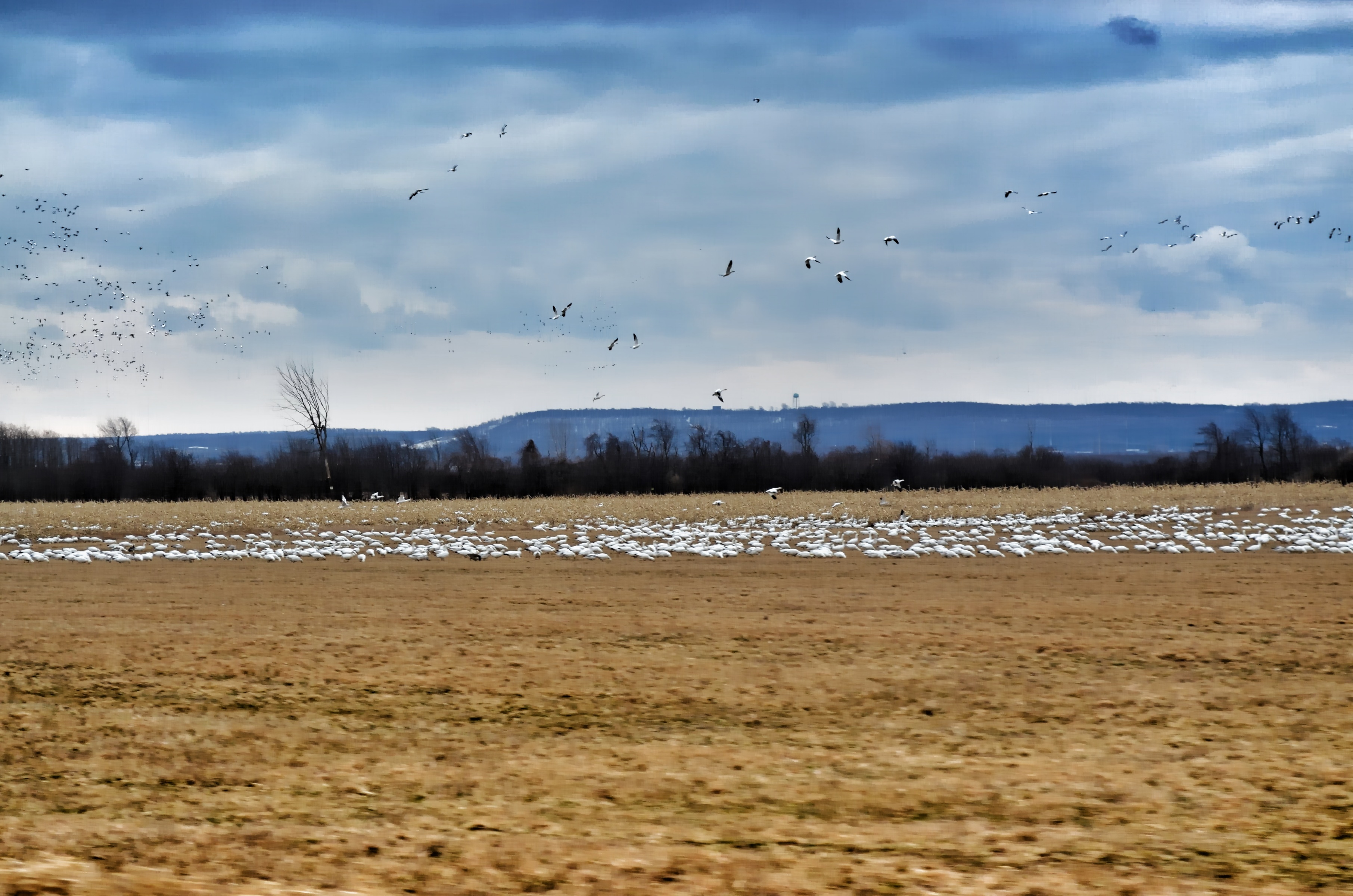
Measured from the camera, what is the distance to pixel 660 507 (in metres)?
46.7

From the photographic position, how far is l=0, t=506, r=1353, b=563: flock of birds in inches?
1008

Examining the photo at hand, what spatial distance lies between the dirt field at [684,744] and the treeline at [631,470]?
166 feet

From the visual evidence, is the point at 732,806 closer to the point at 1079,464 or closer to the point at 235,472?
the point at 235,472

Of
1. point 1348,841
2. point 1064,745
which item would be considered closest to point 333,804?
point 1064,745

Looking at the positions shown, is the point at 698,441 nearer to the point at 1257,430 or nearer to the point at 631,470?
the point at 631,470

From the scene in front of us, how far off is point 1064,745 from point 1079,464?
7858 cm

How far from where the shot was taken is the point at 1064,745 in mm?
9148

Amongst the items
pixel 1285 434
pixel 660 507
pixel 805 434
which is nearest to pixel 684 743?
pixel 660 507

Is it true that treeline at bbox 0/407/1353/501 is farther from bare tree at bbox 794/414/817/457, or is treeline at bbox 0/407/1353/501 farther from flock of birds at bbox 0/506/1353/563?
flock of birds at bbox 0/506/1353/563

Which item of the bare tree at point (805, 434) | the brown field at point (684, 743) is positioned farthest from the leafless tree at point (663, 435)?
the brown field at point (684, 743)

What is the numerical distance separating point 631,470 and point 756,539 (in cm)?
4412

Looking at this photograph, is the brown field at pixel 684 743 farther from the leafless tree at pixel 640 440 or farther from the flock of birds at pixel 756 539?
the leafless tree at pixel 640 440

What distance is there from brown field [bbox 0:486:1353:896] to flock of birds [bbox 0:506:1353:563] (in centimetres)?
705

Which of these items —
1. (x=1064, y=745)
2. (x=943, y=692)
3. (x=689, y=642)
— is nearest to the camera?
(x=1064, y=745)
